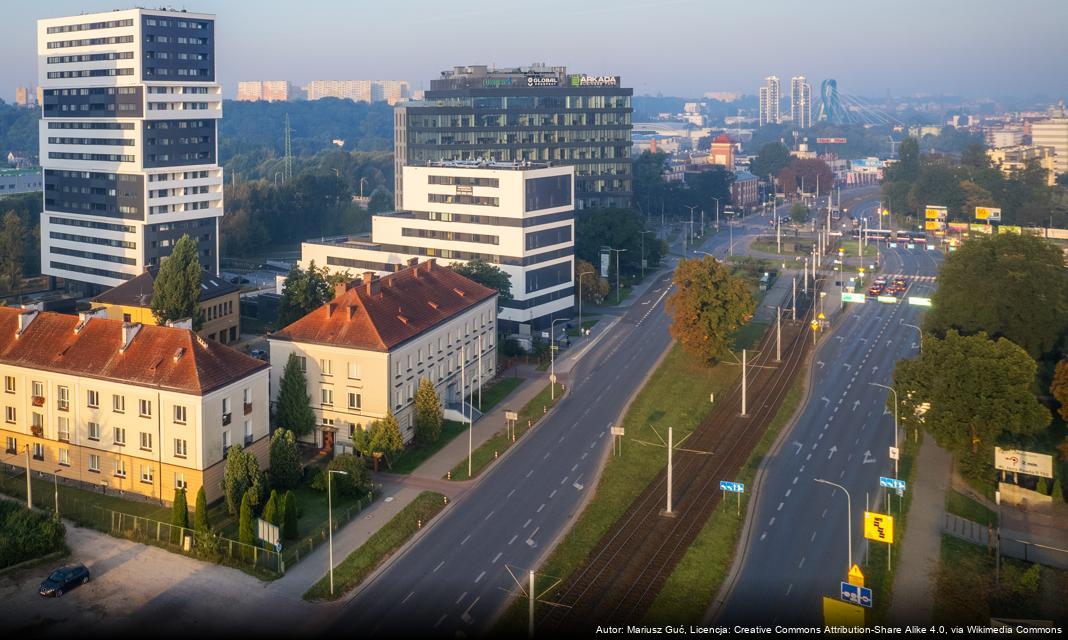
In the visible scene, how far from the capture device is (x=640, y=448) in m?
70.4

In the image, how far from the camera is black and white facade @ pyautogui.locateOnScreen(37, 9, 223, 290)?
115 meters

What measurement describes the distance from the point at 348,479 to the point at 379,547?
7547 mm

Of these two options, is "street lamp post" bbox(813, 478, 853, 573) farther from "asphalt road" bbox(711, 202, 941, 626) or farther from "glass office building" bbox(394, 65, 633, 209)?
"glass office building" bbox(394, 65, 633, 209)

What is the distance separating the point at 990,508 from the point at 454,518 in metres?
30.8

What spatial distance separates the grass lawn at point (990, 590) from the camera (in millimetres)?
48719

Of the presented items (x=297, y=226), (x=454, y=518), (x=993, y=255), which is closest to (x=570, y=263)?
(x=993, y=255)

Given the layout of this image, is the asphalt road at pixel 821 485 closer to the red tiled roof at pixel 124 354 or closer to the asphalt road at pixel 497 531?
the asphalt road at pixel 497 531

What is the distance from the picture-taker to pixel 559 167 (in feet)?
351

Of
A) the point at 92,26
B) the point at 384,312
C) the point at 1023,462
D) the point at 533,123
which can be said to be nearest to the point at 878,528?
the point at 1023,462

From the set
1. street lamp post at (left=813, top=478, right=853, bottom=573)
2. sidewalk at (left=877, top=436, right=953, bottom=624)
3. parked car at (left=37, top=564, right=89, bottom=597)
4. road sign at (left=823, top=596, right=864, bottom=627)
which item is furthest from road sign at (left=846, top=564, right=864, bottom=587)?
parked car at (left=37, top=564, right=89, bottom=597)

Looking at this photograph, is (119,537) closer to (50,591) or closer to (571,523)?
(50,591)

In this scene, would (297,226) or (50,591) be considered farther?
(297,226)

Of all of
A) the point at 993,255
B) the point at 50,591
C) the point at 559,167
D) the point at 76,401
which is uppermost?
the point at 559,167

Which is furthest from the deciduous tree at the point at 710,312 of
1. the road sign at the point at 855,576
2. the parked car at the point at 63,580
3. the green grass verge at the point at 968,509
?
the parked car at the point at 63,580
